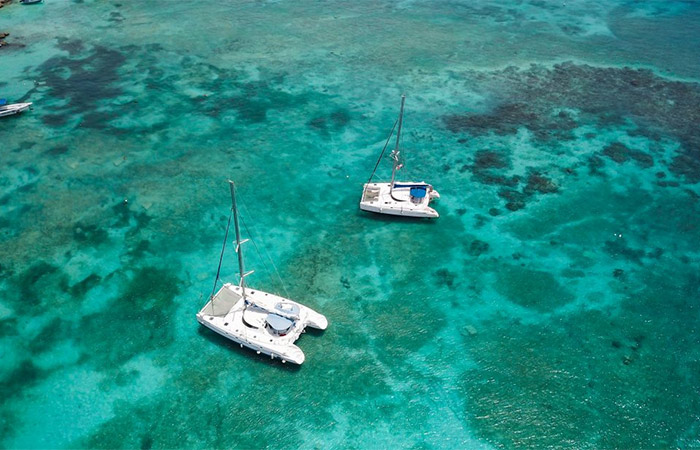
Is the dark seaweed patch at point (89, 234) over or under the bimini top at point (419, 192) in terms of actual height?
under

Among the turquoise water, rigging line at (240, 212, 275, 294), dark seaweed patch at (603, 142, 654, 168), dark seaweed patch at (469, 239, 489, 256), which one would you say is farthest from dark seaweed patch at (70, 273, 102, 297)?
dark seaweed patch at (603, 142, 654, 168)

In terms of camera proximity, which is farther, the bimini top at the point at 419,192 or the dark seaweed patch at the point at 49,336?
the bimini top at the point at 419,192

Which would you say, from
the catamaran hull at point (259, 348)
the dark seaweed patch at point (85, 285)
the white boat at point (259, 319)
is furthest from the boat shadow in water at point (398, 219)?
the dark seaweed patch at point (85, 285)

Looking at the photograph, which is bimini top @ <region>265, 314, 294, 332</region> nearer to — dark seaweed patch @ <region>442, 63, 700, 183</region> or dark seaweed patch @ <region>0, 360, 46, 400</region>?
dark seaweed patch @ <region>0, 360, 46, 400</region>

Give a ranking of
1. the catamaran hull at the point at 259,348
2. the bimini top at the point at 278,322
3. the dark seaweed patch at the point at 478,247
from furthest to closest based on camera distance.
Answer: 1. the dark seaweed patch at the point at 478,247
2. the bimini top at the point at 278,322
3. the catamaran hull at the point at 259,348

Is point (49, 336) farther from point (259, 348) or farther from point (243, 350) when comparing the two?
point (259, 348)

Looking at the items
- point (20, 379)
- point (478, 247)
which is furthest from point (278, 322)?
point (478, 247)

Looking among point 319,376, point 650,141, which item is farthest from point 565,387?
point 650,141

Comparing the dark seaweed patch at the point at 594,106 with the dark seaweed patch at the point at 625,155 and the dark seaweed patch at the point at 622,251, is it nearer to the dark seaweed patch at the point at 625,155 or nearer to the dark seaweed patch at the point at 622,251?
the dark seaweed patch at the point at 625,155
